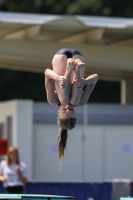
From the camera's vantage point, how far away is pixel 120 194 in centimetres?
1449

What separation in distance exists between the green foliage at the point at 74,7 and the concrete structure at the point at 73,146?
14553 mm

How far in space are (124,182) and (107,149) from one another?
3574mm

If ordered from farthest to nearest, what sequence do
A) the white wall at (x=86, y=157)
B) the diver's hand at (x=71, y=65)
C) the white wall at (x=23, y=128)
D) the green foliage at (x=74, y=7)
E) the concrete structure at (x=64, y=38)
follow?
the green foliage at (x=74, y=7), the white wall at (x=86, y=157), the white wall at (x=23, y=128), the concrete structure at (x=64, y=38), the diver's hand at (x=71, y=65)

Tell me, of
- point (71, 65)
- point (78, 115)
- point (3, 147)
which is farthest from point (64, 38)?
point (71, 65)

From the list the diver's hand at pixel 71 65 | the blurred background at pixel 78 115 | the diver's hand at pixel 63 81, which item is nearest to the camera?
the diver's hand at pixel 71 65

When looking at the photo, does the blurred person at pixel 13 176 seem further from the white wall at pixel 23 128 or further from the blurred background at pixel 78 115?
the white wall at pixel 23 128

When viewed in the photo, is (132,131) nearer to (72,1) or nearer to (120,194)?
(120,194)

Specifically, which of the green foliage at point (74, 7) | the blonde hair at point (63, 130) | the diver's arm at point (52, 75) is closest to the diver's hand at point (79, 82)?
the diver's arm at point (52, 75)

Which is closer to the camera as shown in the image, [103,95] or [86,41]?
[86,41]

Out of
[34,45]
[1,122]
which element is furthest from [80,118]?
[34,45]

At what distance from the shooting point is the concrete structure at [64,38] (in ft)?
47.4

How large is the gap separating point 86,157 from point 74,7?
15.4 meters

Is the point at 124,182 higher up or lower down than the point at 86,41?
lower down

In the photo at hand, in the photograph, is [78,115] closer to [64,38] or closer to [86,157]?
[86,157]
